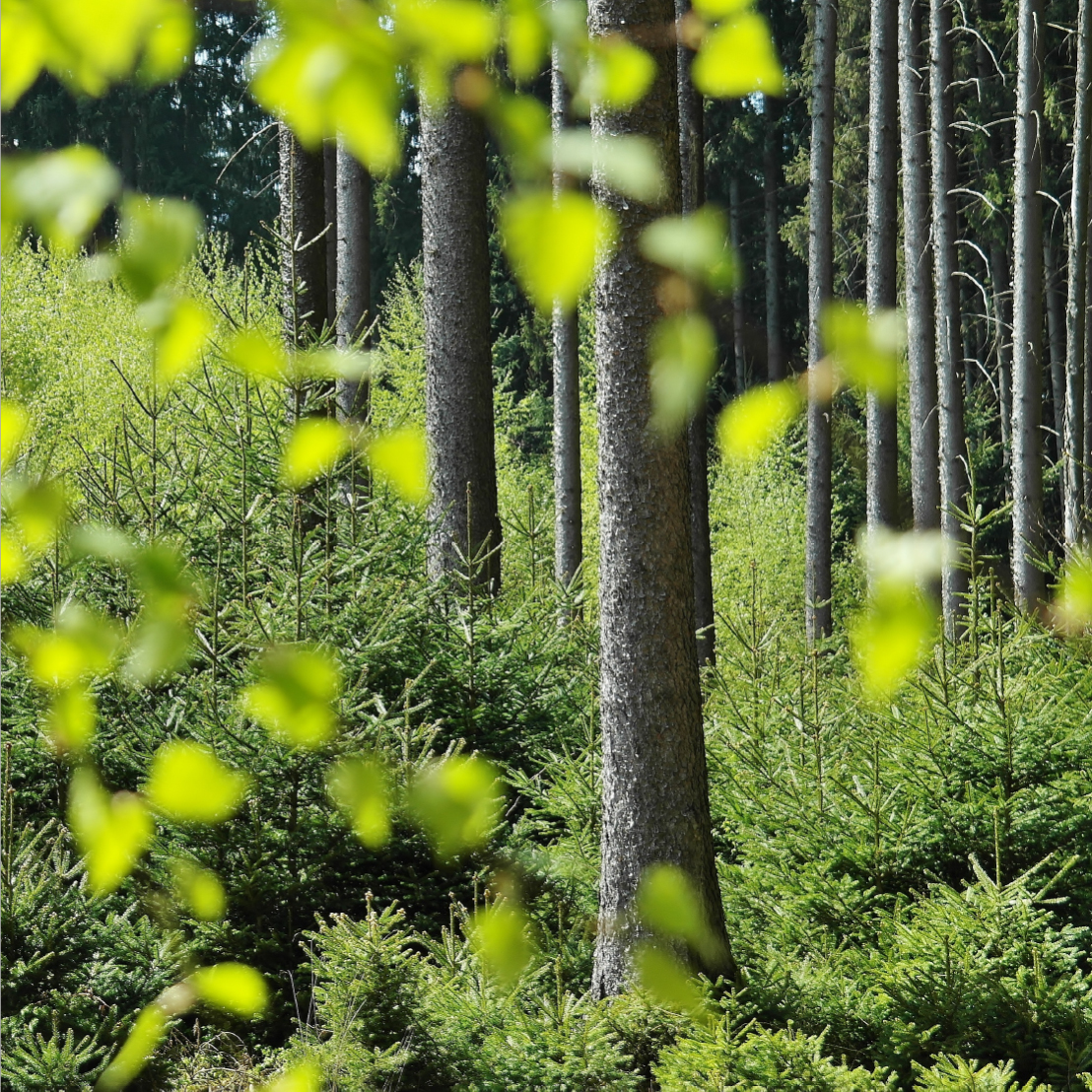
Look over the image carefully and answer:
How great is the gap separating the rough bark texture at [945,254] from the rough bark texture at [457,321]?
4.92 m

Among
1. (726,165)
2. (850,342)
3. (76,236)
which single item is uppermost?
(726,165)

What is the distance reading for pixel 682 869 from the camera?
3.95 m

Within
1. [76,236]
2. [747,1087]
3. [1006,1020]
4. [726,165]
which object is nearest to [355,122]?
[76,236]

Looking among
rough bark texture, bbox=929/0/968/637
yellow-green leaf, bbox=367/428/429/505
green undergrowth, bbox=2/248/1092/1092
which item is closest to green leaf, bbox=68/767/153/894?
yellow-green leaf, bbox=367/428/429/505

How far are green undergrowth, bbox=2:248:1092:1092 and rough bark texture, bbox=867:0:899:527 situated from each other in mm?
5893

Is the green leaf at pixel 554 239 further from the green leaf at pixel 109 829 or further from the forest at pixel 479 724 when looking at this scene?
the green leaf at pixel 109 829

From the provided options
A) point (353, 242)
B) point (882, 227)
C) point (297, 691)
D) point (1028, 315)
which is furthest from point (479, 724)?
point (882, 227)

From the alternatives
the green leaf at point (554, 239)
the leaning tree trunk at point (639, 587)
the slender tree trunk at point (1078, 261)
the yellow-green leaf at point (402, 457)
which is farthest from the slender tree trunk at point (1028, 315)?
the green leaf at point (554, 239)

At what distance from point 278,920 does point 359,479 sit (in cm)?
246

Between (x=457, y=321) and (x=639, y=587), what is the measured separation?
372 centimetres

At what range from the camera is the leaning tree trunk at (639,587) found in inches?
151

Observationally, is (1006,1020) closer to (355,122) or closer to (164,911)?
(164,911)

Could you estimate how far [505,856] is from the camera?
15.2ft

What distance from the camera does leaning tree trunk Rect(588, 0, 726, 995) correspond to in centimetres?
383
